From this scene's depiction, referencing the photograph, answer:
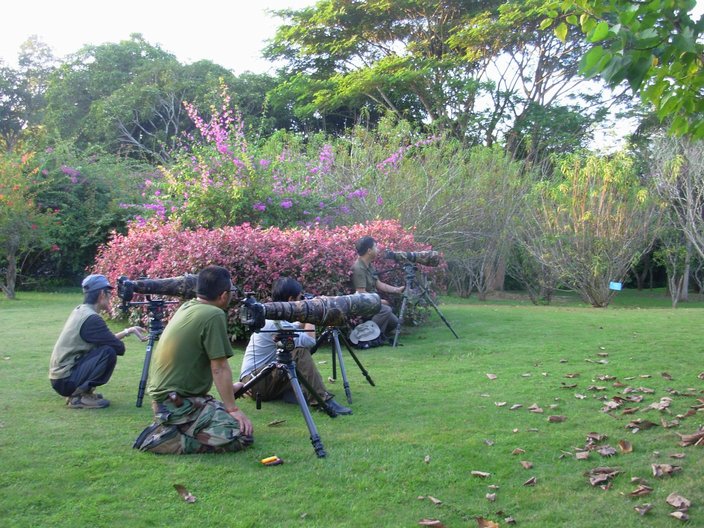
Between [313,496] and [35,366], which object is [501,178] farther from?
[313,496]

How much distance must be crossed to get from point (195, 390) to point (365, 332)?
16.4 feet

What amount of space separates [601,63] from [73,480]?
167 inches

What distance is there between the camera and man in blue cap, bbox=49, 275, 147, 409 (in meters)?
5.97

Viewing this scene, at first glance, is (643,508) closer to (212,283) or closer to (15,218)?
(212,283)

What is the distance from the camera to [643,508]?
3859 millimetres

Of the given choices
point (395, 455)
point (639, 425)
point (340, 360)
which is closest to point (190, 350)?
point (395, 455)

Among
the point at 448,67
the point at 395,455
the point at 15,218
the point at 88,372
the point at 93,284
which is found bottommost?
the point at 395,455

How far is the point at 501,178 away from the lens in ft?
59.0

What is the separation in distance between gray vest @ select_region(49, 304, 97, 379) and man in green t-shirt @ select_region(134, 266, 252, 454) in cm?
146

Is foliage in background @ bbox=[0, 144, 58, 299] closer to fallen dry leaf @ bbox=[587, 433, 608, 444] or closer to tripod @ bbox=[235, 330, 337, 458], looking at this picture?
tripod @ bbox=[235, 330, 337, 458]

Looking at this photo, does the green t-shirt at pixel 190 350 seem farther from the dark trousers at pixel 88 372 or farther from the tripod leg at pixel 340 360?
the tripod leg at pixel 340 360

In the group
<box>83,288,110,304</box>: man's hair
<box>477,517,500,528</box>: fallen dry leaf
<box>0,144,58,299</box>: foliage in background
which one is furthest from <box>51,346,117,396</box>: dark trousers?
<box>0,144,58,299</box>: foliage in background

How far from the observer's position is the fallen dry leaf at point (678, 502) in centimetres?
388

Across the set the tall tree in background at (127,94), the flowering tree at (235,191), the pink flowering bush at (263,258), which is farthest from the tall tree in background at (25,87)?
the pink flowering bush at (263,258)
